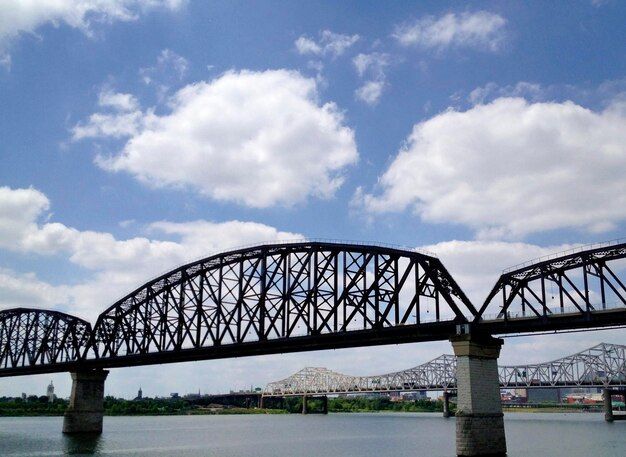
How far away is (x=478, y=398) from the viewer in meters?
62.2

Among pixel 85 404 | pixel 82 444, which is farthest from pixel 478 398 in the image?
pixel 85 404

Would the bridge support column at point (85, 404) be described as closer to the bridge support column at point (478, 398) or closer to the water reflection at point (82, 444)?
the water reflection at point (82, 444)

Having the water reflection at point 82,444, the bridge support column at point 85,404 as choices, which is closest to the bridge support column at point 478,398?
the water reflection at point 82,444

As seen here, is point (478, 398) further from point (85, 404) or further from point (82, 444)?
point (85, 404)

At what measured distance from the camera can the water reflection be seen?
8169 cm

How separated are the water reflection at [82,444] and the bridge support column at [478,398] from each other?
4509 cm

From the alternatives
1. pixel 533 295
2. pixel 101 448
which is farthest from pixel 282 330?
pixel 533 295

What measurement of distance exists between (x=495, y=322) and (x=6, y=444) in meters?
76.2

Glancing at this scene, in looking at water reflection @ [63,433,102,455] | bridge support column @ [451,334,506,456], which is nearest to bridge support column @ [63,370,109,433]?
water reflection @ [63,433,102,455]

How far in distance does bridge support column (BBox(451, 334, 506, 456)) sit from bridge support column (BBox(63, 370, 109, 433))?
74.3 metres

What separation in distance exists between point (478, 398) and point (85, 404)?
77.4 metres

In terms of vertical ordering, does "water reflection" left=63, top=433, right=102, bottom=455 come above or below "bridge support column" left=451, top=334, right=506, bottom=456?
below

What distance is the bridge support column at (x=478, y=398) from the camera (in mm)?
61094

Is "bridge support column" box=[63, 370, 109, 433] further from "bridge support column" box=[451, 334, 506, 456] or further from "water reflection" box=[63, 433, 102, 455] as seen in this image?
"bridge support column" box=[451, 334, 506, 456]
